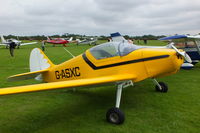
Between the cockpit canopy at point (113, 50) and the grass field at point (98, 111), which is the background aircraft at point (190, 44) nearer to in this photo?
the grass field at point (98, 111)

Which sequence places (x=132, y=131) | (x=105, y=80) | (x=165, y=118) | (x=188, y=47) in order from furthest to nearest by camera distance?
(x=188, y=47) < (x=165, y=118) < (x=105, y=80) < (x=132, y=131)

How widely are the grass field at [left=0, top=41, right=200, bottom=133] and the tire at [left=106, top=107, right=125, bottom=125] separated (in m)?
0.10

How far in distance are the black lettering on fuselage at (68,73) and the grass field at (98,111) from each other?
0.73 metres

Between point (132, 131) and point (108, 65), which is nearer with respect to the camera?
point (132, 131)

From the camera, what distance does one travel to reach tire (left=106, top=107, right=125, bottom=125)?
3.58 metres

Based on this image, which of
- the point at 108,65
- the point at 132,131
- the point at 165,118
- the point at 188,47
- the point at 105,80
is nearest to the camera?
the point at 132,131

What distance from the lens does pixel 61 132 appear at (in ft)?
11.1

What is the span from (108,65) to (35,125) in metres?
2.00

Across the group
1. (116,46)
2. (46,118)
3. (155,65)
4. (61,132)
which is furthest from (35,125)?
(155,65)

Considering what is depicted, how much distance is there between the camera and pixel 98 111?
14.2 ft

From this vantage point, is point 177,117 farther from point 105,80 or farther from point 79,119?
point 79,119

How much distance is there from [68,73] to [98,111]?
133 centimetres

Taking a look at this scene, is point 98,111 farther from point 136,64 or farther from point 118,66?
point 136,64

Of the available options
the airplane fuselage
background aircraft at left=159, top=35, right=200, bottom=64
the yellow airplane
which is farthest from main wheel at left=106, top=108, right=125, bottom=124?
background aircraft at left=159, top=35, right=200, bottom=64
